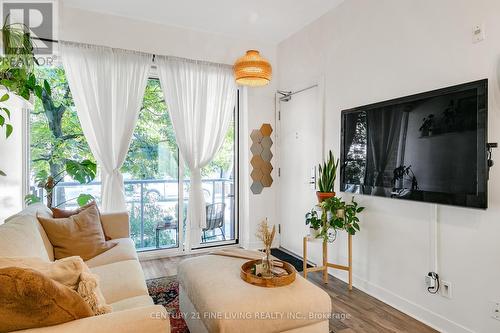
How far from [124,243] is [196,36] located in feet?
8.77

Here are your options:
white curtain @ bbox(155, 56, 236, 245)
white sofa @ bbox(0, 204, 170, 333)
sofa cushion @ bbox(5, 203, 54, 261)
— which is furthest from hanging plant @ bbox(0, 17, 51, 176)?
white curtain @ bbox(155, 56, 236, 245)

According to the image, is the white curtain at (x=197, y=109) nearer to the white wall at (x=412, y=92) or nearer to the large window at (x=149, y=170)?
the large window at (x=149, y=170)

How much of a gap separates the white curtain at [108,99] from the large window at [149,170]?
0.22 m

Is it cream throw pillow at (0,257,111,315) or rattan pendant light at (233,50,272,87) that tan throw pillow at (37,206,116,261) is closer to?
cream throw pillow at (0,257,111,315)

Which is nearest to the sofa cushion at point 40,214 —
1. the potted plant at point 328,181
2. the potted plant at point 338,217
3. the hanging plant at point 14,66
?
the hanging plant at point 14,66

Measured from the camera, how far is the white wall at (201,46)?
3338mm

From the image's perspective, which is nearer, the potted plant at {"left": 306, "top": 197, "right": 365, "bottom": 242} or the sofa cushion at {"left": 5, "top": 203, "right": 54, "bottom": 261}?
the sofa cushion at {"left": 5, "top": 203, "right": 54, "bottom": 261}

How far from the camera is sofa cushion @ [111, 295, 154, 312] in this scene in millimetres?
1578

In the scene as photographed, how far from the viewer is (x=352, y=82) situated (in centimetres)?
298

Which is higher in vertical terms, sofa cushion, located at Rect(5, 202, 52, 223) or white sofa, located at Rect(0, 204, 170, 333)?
sofa cushion, located at Rect(5, 202, 52, 223)

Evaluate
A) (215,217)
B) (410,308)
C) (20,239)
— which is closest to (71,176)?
(20,239)

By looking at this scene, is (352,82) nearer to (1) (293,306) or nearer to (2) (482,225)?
(2) (482,225)

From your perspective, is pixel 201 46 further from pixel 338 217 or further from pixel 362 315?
pixel 362 315

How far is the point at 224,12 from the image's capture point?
11.1 feet
